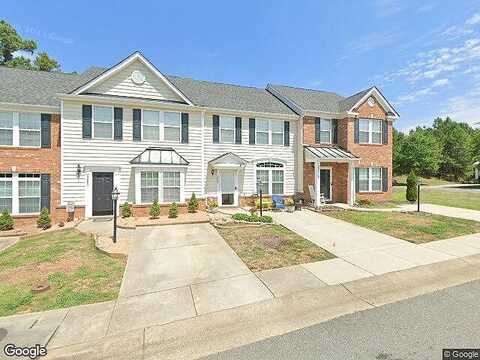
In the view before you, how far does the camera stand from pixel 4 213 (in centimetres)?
1252

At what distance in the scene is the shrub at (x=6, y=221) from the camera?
1231cm

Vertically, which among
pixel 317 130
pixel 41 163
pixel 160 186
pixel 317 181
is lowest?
pixel 160 186

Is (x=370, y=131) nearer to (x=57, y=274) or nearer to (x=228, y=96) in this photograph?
(x=228, y=96)

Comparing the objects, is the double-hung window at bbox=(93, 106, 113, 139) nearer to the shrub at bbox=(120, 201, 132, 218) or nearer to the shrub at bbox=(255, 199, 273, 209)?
the shrub at bbox=(120, 201, 132, 218)

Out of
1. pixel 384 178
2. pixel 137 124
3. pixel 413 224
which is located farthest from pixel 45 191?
pixel 384 178

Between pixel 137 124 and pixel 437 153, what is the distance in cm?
5587

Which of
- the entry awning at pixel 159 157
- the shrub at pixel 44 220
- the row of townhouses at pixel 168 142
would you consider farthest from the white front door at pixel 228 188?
the shrub at pixel 44 220

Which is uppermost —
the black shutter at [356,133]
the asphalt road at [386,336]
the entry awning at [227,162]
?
the black shutter at [356,133]

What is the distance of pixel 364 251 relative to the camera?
8.67 m

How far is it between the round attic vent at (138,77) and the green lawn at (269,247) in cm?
1010

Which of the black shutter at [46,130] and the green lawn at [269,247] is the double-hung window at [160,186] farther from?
the black shutter at [46,130]

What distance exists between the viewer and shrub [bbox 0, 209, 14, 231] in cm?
1231

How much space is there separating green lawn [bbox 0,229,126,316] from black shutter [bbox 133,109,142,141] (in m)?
6.90

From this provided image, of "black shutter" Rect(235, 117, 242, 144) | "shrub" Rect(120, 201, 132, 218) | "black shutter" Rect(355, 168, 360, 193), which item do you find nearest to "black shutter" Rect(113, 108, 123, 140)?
"shrub" Rect(120, 201, 132, 218)
